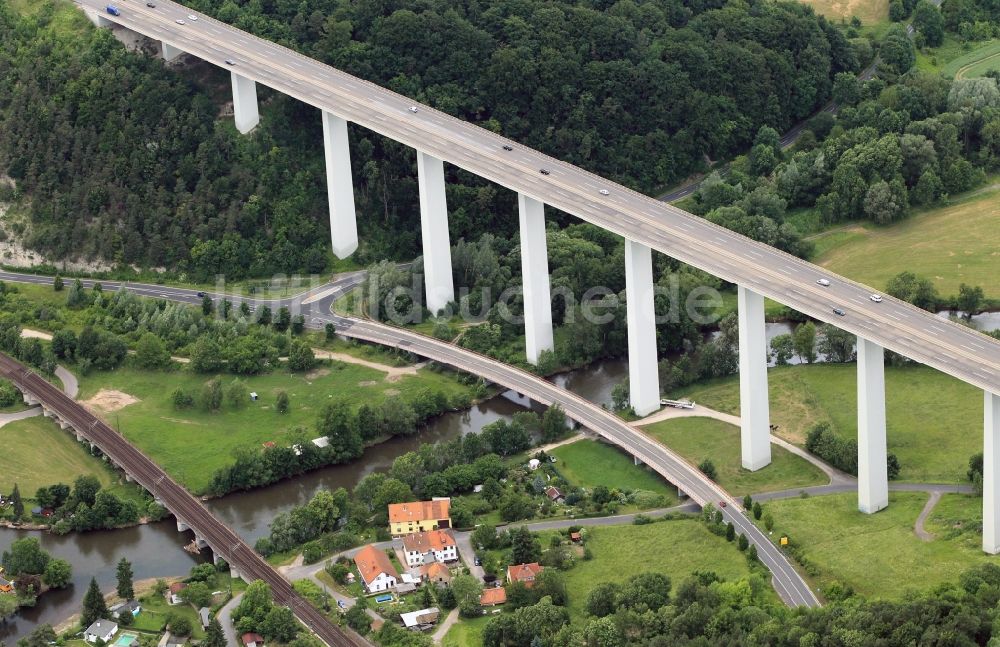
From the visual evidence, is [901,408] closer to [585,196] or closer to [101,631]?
[585,196]

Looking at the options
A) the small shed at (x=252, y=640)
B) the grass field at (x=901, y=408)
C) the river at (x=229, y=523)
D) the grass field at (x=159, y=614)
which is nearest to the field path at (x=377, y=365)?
the river at (x=229, y=523)

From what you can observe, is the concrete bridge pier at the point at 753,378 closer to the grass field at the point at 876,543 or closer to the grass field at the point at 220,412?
the grass field at the point at 876,543

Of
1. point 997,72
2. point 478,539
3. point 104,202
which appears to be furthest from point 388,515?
point 997,72

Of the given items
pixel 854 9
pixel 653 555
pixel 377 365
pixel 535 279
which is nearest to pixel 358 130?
pixel 377 365

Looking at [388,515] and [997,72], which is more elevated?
[997,72]

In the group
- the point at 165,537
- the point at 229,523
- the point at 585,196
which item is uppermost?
the point at 585,196

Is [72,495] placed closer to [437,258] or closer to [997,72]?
[437,258]

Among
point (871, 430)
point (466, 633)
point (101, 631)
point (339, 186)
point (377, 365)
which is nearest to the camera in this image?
point (466, 633)
